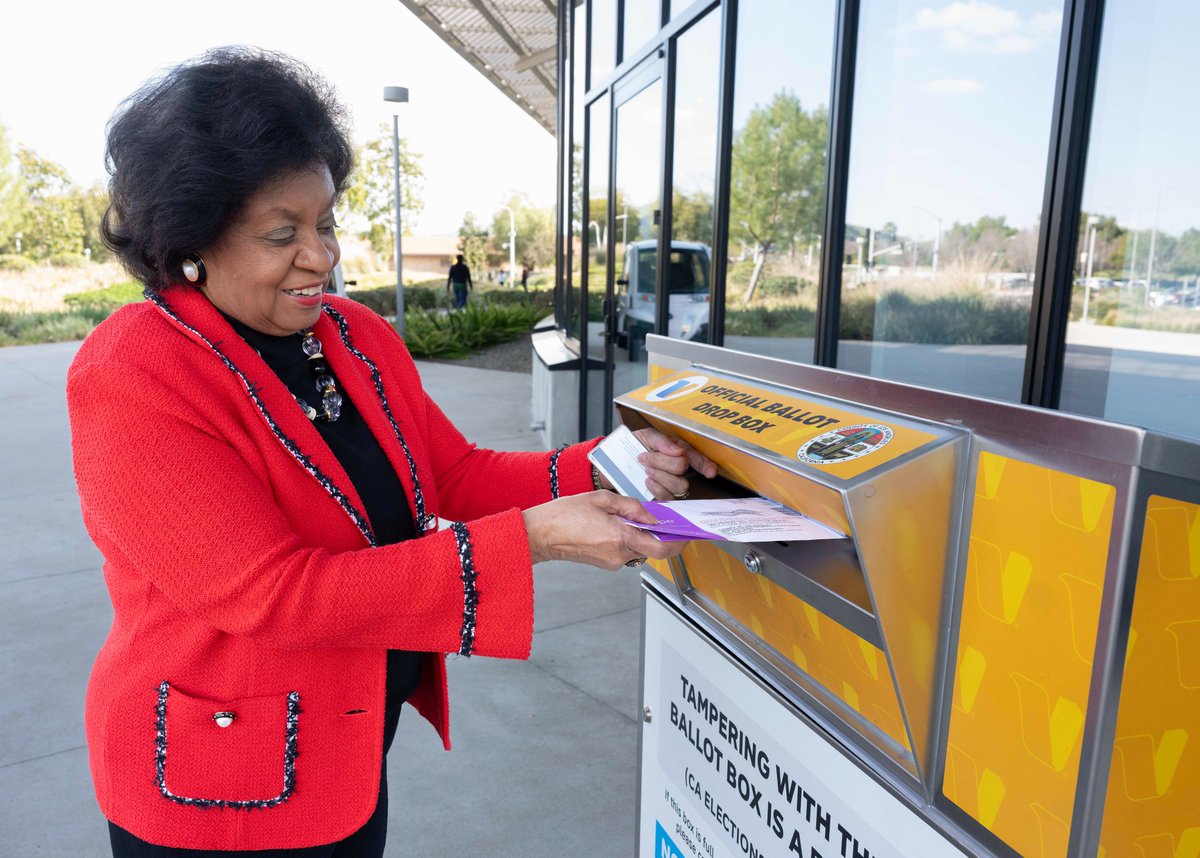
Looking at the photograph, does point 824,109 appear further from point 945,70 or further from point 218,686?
point 218,686

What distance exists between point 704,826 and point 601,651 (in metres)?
2.20

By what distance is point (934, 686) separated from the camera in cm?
104

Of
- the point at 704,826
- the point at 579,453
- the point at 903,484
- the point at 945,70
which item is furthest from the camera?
the point at 945,70

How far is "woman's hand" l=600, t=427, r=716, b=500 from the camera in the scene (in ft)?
4.89

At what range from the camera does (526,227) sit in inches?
1892

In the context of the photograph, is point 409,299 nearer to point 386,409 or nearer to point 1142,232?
point 1142,232

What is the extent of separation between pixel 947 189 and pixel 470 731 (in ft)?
7.72

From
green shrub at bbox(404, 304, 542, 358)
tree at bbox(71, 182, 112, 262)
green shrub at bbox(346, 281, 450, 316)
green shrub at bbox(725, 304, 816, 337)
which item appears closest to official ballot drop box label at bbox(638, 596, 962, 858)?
green shrub at bbox(725, 304, 816, 337)

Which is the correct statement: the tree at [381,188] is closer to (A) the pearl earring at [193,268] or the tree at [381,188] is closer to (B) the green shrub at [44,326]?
(B) the green shrub at [44,326]

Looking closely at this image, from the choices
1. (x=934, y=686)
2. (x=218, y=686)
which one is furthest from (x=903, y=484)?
(x=218, y=686)

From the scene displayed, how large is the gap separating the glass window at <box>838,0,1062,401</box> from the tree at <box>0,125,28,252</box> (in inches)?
1305

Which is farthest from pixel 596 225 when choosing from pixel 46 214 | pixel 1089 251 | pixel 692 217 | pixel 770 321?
pixel 46 214

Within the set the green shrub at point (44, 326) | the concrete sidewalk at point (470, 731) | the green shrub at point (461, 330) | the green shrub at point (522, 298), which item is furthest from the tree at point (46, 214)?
the concrete sidewalk at point (470, 731)

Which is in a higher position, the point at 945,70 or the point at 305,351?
the point at 945,70
